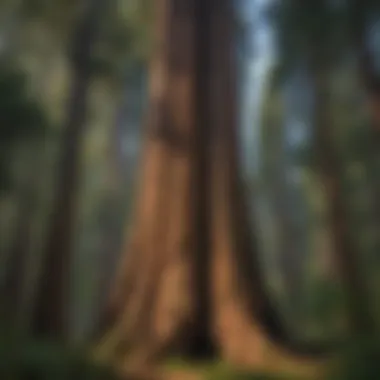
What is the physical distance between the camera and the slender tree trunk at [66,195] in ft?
6.08

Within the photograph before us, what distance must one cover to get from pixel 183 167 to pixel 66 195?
0.91 feet

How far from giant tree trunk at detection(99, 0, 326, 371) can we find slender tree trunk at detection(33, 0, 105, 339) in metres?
0.13

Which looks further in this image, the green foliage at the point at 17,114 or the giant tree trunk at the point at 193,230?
the green foliage at the point at 17,114

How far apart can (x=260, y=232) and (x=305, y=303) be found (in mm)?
183

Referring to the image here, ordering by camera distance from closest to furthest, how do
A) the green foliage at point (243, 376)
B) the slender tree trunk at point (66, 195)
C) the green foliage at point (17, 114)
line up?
1. the green foliage at point (243, 376)
2. the slender tree trunk at point (66, 195)
3. the green foliage at point (17, 114)

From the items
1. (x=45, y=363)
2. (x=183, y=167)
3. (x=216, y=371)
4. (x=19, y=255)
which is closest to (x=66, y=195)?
(x=19, y=255)

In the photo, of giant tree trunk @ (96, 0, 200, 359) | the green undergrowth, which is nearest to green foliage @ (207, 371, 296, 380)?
the green undergrowth

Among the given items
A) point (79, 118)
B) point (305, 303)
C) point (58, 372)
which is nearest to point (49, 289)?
point (58, 372)

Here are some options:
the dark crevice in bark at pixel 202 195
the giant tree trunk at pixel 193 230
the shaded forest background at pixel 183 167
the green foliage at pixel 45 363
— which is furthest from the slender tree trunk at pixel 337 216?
the green foliage at pixel 45 363

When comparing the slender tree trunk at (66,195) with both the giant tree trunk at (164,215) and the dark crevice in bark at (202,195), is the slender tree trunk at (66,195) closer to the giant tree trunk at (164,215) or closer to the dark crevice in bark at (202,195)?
the giant tree trunk at (164,215)

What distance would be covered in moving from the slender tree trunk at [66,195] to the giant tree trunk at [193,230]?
0.42 ft

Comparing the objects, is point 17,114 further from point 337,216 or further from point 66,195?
point 337,216

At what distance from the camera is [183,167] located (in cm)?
192

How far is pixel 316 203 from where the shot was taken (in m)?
1.87
